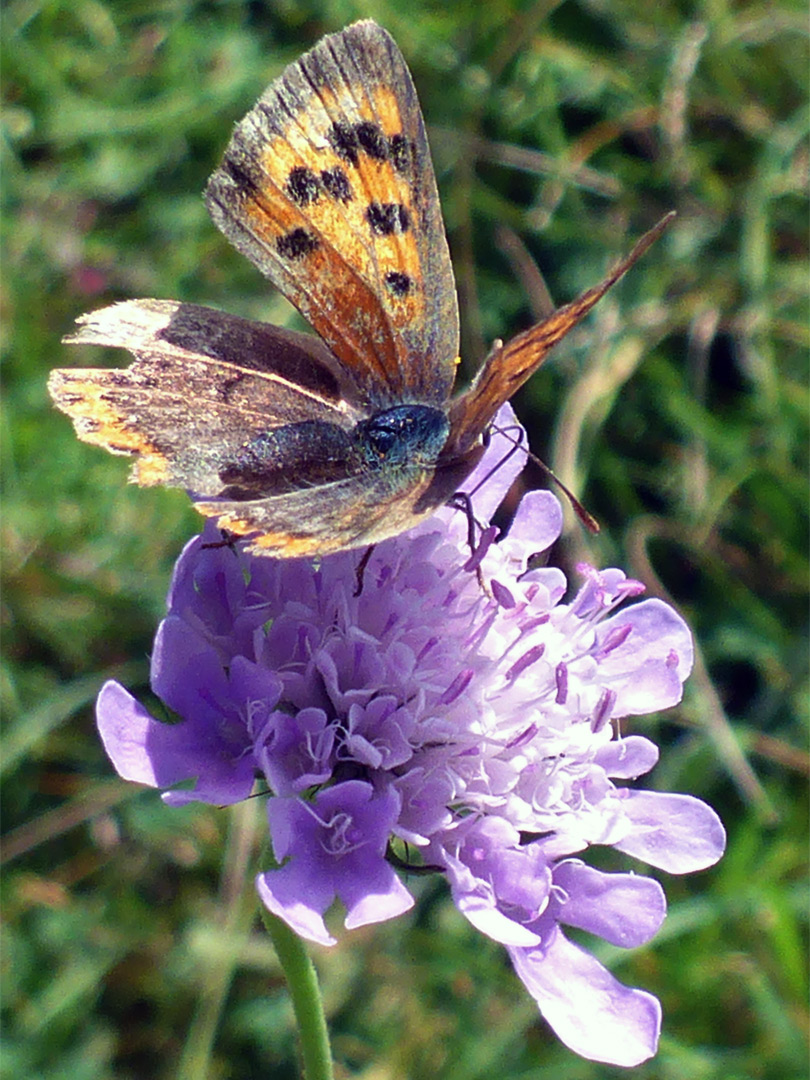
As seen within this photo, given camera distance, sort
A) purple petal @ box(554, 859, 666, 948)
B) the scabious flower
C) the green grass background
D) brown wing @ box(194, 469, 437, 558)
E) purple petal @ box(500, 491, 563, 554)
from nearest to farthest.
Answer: brown wing @ box(194, 469, 437, 558) < the scabious flower < purple petal @ box(554, 859, 666, 948) < purple petal @ box(500, 491, 563, 554) < the green grass background

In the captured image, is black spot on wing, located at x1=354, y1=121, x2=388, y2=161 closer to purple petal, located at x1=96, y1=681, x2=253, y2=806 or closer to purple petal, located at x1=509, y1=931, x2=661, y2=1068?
purple petal, located at x1=96, y1=681, x2=253, y2=806

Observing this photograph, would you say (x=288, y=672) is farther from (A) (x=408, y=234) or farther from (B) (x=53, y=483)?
(B) (x=53, y=483)

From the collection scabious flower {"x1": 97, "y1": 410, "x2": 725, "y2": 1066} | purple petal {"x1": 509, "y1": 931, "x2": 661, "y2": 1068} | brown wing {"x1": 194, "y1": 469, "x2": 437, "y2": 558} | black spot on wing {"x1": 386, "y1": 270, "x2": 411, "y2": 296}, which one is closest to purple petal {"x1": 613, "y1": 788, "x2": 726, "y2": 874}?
scabious flower {"x1": 97, "y1": 410, "x2": 725, "y2": 1066}

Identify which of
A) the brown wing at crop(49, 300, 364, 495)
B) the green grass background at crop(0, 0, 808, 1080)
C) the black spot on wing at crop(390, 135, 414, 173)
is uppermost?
the black spot on wing at crop(390, 135, 414, 173)

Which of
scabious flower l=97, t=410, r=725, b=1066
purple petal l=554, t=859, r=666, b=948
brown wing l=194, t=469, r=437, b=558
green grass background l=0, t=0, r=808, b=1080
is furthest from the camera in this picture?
green grass background l=0, t=0, r=808, b=1080

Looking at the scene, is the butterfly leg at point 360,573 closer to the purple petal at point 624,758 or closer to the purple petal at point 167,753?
the purple petal at point 167,753

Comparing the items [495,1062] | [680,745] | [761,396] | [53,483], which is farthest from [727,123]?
[495,1062]

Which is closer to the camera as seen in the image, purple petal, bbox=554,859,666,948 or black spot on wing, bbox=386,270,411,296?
purple petal, bbox=554,859,666,948
